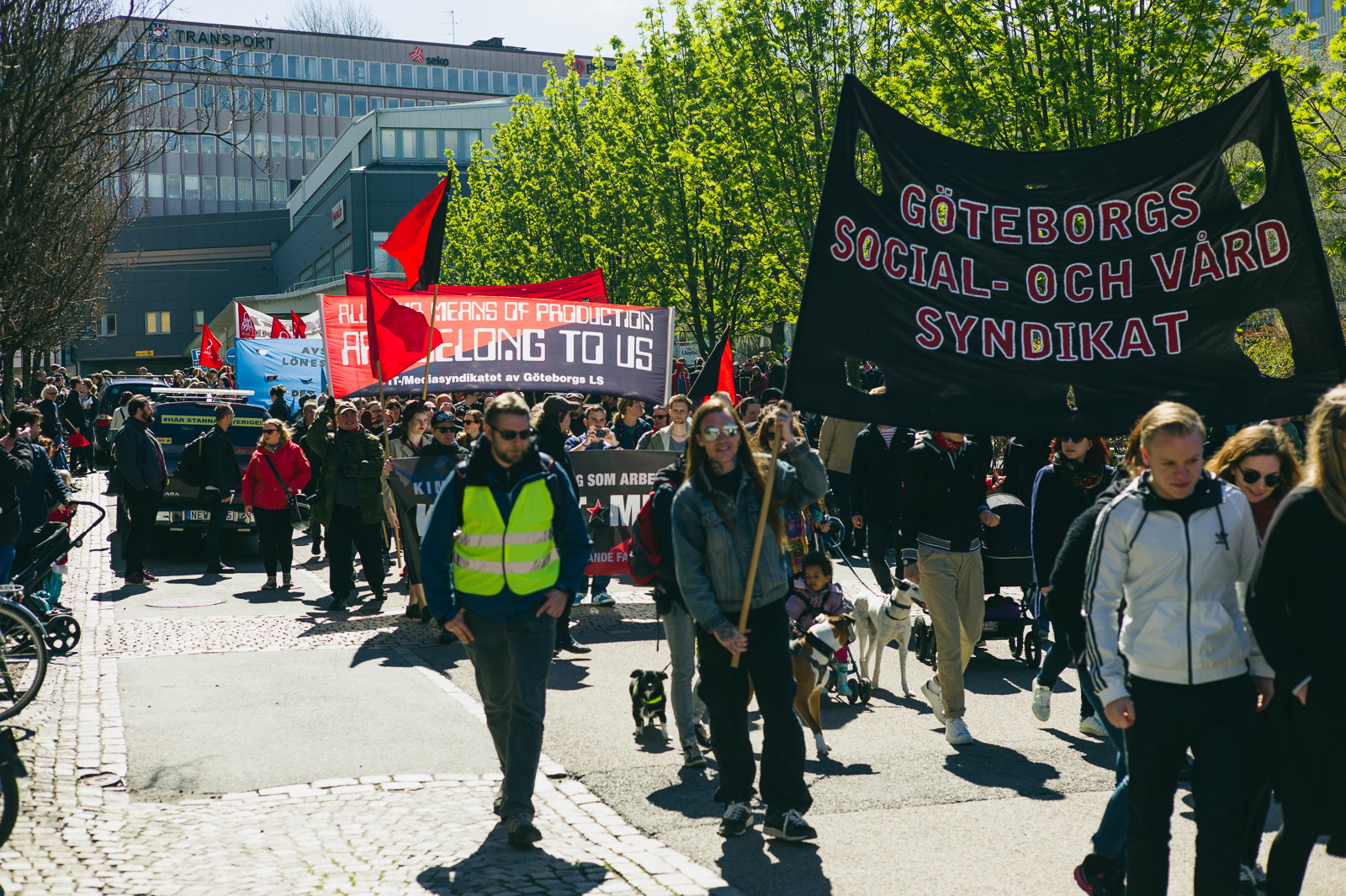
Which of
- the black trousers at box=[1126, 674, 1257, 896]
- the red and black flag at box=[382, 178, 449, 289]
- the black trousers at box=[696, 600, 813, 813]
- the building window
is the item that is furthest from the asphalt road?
the building window

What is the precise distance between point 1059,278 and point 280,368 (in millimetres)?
21234

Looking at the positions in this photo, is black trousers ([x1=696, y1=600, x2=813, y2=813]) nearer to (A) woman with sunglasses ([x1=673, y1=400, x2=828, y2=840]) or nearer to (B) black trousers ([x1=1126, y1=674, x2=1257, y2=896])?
(A) woman with sunglasses ([x1=673, y1=400, x2=828, y2=840])

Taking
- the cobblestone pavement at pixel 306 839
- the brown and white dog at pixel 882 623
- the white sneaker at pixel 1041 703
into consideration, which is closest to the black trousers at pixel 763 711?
the cobblestone pavement at pixel 306 839

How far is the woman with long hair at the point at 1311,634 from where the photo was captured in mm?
4027

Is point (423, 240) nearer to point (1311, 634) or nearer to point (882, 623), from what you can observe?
point (882, 623)

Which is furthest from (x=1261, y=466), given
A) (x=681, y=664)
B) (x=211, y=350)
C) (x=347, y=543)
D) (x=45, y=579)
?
(x=211, y=350)

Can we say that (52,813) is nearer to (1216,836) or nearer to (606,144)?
(1216,836)

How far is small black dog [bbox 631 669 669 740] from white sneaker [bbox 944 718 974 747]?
161cm

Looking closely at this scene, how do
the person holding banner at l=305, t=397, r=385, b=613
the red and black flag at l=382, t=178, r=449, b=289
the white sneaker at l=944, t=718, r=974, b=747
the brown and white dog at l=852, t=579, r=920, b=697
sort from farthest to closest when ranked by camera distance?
1. the red and black flag at l=382, t=178, r=449, b=289
2. the person holding banner at l=305, t=397, r=385, b=613
3. the brown and white dog at l=852, t=579, r=920, b=697
4. the white sneaker at l=944, t=718, r=974, b=747

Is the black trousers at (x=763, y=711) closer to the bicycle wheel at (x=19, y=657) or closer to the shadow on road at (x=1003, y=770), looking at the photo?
the shadow on road at (x=1003, y=770)

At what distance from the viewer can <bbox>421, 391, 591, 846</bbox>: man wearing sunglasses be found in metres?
5.84

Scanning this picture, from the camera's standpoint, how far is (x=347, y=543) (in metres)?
12.4

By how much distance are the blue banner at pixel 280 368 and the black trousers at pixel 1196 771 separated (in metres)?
21.6

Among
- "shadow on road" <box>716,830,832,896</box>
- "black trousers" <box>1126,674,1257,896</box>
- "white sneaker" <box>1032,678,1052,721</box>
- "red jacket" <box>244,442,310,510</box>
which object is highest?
"red jacket" <box>244,442,310,510</box>
